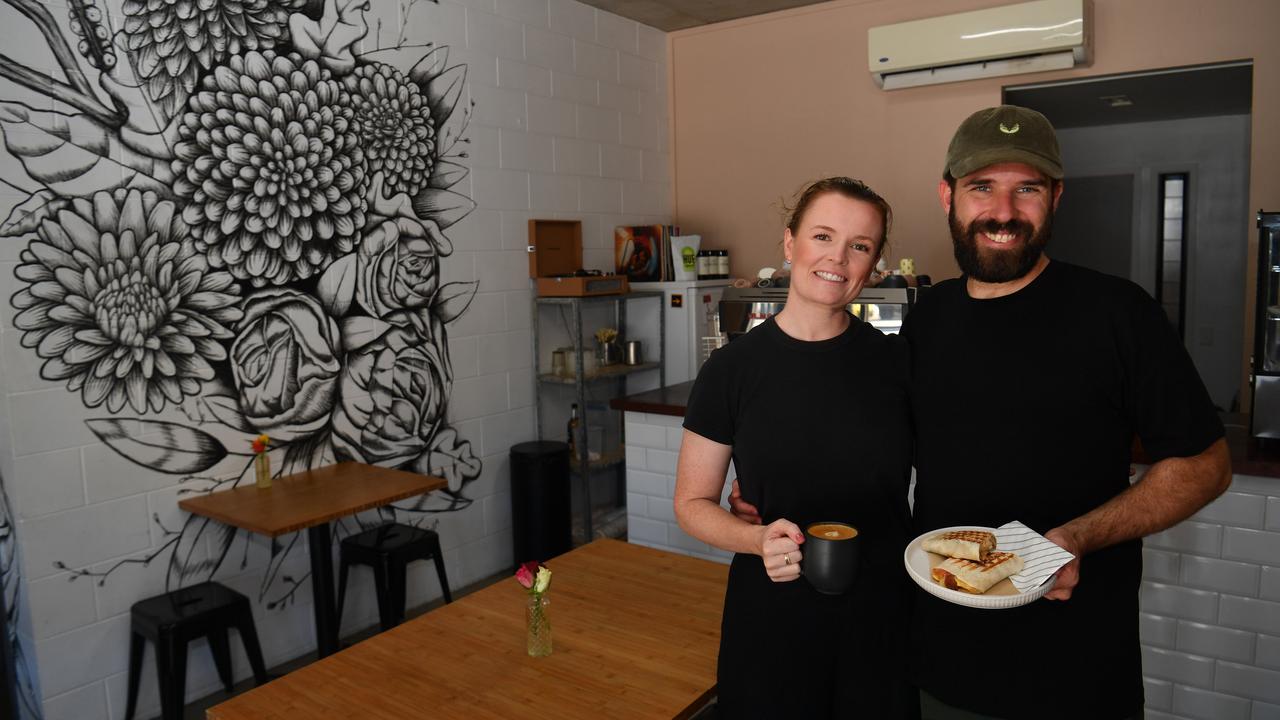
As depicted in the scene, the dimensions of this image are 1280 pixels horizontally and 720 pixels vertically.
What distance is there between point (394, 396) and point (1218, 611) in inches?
127

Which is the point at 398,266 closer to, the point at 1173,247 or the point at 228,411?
the point at 228,411

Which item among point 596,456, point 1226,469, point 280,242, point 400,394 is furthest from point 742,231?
point 1226,469

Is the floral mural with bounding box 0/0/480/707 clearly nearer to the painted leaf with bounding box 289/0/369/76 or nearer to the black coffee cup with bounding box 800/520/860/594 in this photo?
the painted leaf with bounding box 289/0/369/76

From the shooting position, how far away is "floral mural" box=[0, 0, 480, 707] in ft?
9.86

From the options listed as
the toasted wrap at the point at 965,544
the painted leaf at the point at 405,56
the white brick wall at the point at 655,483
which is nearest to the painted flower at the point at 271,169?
the painted leaf at the point at 405,56

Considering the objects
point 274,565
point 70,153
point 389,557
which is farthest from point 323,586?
point 70,153

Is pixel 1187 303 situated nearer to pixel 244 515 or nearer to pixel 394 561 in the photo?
pixel 394 561

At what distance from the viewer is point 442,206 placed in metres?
4.30

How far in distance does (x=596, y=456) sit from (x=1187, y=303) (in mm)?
4466

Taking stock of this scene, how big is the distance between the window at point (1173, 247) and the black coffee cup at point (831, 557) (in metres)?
6.13

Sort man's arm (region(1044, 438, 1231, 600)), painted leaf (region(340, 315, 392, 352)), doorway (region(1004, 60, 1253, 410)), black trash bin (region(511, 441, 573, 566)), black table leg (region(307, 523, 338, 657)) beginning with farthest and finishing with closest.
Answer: doorway (region(1004, 60, 1253, 410)), black trash bin (region(511, 441, 573, 566)), painted leaf (region(340, 315, 392, 352)), black table leg (region(307, 523, 338, 657)), man's arm (region(1044, 438, 1231, 600))

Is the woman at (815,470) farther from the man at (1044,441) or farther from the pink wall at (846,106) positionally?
the pink wall at (846,106)

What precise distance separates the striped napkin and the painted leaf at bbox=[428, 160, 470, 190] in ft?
11.2

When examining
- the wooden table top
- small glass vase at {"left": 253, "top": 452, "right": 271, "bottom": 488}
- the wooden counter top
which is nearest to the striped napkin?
the wooden counter top
